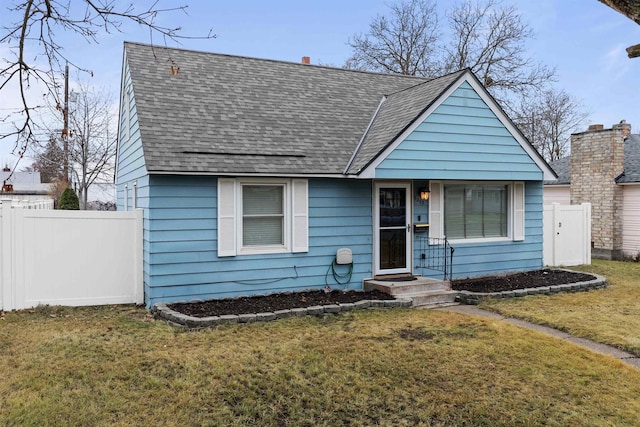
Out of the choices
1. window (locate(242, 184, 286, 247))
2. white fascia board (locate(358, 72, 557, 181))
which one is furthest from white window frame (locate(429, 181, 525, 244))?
window (locate(242, 184, 286, 247))

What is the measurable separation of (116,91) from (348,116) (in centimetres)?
1683

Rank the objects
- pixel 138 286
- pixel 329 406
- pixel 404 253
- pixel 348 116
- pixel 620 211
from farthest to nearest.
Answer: pixel 620 211 → pixel 348 116 → pixel 404 253 → pixel 138 286 → pixel 329 406

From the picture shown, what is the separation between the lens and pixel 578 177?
17.9 m

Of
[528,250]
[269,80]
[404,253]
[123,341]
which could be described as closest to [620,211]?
[528,250]

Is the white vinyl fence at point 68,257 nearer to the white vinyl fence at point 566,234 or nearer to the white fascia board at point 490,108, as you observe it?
the white fascia board at point 490,108

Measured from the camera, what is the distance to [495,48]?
88.7 ft

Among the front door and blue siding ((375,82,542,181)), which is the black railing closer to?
the front door

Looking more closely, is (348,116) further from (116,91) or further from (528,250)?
(116,91)

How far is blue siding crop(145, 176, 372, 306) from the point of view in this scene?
840 centimetres

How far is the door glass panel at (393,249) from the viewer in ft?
33.9

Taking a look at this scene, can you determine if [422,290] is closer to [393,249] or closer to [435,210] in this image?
[393,249]

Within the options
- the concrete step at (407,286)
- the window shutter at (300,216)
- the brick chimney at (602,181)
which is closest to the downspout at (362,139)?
the window shutter at (300,216)

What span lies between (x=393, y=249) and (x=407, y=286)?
1163 mm

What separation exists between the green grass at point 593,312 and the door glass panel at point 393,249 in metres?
2.04
